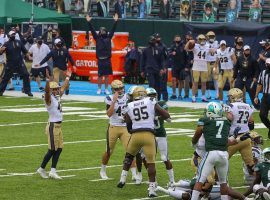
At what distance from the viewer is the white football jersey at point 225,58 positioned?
3022 centimetres

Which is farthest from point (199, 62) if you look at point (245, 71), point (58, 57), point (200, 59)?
point (58, 57)

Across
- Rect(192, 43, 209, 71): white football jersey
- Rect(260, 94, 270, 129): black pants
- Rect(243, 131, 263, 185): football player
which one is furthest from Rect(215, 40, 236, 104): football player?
Rect(243, 131, 263, 185): football player

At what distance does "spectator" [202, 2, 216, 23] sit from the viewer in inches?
1483

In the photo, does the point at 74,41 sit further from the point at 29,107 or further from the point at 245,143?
the point at 245,143

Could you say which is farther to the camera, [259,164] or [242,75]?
[242,75]

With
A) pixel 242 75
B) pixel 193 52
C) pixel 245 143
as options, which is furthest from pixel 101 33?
pixel 245 143

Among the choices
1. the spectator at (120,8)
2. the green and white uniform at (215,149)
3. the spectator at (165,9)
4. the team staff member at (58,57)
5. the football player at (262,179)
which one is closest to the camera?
the green and white uniform at (215,149)

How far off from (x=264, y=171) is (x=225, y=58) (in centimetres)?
1501

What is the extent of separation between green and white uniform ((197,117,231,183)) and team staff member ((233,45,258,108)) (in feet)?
41.9

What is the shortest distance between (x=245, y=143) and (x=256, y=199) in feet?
5.22

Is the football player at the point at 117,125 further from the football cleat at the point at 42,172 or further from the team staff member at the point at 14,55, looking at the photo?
the team staff member at the point at 14,55

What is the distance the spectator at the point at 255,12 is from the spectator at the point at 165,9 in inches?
149

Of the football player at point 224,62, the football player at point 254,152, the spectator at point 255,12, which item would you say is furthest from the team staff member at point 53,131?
the spectator at point 255,12

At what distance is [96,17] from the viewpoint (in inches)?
1615
